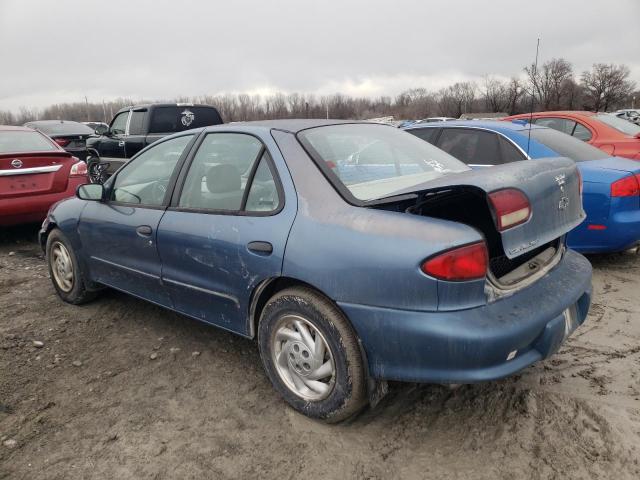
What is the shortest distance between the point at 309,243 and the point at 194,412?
1161 millimetres

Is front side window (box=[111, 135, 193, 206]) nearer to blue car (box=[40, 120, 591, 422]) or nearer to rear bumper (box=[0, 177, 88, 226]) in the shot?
blue car (box=[40, 120, 591, 422])

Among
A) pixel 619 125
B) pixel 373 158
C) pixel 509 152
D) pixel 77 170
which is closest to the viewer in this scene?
pixel 373 158

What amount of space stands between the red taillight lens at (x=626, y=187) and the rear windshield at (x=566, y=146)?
0.50m

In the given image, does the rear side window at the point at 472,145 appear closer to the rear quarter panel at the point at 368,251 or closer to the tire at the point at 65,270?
the rear quarter panel at the point at 368,251

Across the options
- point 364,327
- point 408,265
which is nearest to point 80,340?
point 364,327

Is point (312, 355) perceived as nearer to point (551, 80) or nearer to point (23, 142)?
point (551, 80)

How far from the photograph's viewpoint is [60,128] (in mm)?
12648

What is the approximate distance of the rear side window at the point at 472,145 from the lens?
Answer: 521cm

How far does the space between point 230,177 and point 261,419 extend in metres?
1.39

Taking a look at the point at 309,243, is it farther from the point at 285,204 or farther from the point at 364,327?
the point at 364,327

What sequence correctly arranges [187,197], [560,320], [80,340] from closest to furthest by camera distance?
1. [560,320]
2. [187,197]
3. [80,340]

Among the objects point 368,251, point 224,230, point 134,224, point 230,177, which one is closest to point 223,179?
point 230,177

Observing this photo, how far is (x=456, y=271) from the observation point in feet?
6.97

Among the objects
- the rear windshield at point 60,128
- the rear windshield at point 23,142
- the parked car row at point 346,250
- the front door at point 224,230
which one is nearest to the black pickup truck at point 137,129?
the rear windshield at point 60,128
